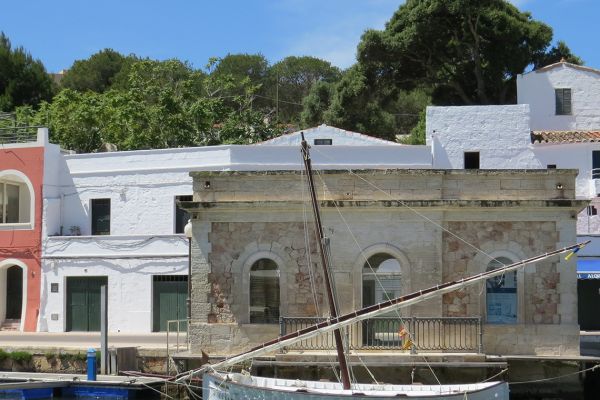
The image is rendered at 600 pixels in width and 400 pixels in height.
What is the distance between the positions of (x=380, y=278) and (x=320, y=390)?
18.7 feet

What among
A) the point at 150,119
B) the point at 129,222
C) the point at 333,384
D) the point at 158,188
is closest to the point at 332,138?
the point at 158,188

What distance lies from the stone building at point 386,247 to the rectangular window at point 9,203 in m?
16.2

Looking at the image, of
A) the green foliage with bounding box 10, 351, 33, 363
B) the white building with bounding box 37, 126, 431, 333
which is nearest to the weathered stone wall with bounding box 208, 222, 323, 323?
the green foliage with bounding box 10, 351, 33, 363

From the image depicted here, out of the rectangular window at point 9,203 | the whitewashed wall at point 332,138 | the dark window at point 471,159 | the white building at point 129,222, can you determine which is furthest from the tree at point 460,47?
the rectangular window at point 9,203

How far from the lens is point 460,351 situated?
24250mm

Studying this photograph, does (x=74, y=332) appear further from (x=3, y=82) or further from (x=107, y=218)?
(x=3, y=82)

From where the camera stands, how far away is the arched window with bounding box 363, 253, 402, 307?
25.2 meters

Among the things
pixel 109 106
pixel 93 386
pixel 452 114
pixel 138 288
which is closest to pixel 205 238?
pixel 93 386

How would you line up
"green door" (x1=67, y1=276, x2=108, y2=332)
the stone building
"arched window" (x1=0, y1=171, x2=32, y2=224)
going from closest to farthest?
the stone building < "green door" (x1=67, y1=276, x2=108, y2=332) < "arched window" (x1=0, y1=171, x2=32, y2=224)

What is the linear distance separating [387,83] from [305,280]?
27222 millimetres

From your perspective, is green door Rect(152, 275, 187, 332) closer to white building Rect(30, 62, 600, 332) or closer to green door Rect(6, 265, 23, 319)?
white building Rect(30, 62, 600, 332)

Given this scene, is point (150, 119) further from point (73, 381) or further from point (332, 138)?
point (73, 381)

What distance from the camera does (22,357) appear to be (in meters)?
28.7

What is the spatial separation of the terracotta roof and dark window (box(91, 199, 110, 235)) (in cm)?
1644
